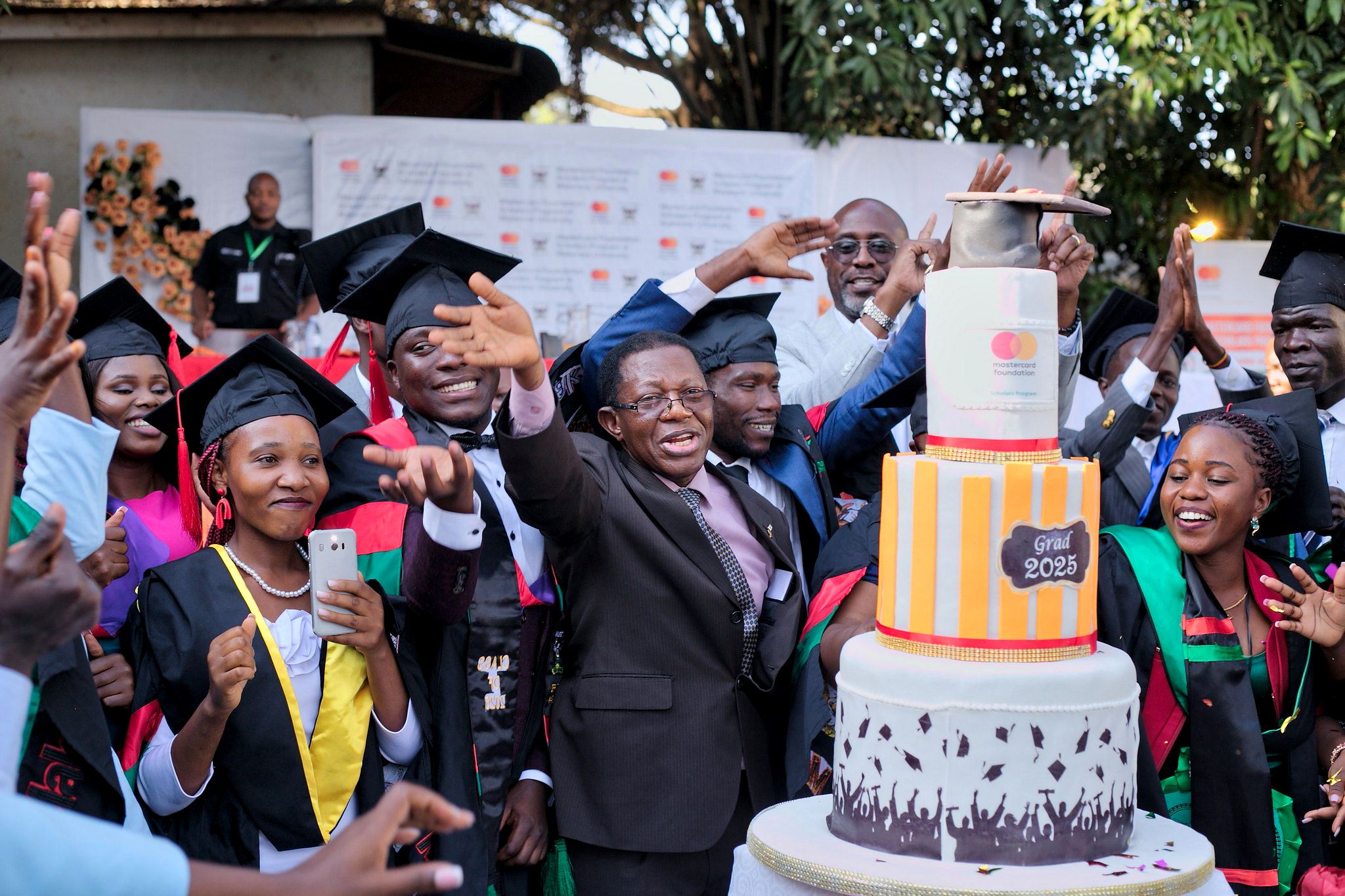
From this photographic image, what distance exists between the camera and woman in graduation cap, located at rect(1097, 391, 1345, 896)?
3490mm

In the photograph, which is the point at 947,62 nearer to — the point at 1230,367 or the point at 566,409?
the point at 1230,367

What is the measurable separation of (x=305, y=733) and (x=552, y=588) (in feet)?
2.56

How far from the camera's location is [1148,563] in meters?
3.68

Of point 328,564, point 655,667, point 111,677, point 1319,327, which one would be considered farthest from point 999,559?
point 1319,327

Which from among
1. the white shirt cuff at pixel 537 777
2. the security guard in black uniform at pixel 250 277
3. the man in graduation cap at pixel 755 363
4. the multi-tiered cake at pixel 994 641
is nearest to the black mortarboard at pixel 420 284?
the man in graduation cap at pixel 755 363

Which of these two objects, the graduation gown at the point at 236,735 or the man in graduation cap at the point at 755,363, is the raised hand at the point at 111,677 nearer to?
the graduation gown at the point at 236,735

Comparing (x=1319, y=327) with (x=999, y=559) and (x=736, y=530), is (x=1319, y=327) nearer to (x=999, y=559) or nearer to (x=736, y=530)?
(x=736, y=530)

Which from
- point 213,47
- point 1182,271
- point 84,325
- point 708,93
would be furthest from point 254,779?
point 708,93

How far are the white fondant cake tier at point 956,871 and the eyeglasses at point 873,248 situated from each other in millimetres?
2849

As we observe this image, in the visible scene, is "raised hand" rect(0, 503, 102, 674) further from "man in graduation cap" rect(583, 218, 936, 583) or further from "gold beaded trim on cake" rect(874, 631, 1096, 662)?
"man in graduation cap" rect(583, 218, 936, 583)

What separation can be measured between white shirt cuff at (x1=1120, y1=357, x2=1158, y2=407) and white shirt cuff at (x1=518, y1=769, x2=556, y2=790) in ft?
7.39

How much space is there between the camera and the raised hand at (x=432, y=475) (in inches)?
119

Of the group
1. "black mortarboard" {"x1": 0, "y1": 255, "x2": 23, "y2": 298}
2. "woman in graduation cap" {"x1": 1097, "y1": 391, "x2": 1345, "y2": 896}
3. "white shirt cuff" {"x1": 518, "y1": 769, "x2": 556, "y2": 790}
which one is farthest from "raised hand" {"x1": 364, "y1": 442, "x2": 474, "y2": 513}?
"woman in graduation cap" {"x1": 1097, "y1": 391, "x2": 1345, "y2": 896}

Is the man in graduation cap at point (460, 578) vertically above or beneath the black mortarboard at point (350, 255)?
beneath
